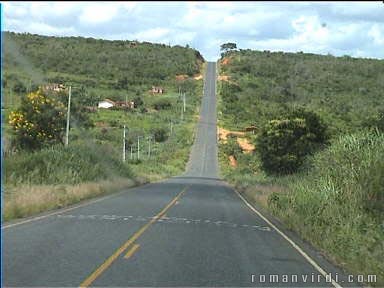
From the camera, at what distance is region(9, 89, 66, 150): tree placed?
55.1 meters

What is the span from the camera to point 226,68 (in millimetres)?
168000

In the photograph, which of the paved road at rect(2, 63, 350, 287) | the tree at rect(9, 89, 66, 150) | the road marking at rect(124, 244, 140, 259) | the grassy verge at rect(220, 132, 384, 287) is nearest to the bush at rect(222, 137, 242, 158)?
the tree at rect(9, 89, 66, 150)

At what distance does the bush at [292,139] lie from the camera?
4156 centimetres

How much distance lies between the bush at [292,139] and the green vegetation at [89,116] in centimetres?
1068

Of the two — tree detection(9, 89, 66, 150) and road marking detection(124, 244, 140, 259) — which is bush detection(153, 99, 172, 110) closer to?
tree detection(9, 89, 66, 150)

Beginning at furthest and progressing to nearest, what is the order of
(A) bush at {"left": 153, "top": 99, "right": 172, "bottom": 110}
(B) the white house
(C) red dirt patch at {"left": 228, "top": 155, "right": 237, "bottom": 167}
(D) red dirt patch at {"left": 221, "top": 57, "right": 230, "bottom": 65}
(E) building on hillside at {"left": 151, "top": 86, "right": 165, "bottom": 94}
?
(D) red dirt patch at {"left": 221, "top": 57, "right": 230, "bottom": 65}, (E) building on hillside at {"left": 151, "top": 86, "right": 165, "bottom": 94}, (A) bush at {"left": 153, "top": 99, "right": 172, "bottom": 110}, (B) the white house, (C) red dirt patch at {"left": 228, "top": 155, "right": 237, "bottom": 167}

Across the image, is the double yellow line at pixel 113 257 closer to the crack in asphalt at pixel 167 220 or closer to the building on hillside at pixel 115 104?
the crack in asphalt at pixel 167 220

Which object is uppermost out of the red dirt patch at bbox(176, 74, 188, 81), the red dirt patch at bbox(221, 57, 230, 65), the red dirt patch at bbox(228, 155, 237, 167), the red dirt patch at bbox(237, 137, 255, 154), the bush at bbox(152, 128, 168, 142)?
the red dirt patch at bbox(221, 57, 230, 65)

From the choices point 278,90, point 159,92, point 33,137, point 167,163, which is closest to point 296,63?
point 278,90

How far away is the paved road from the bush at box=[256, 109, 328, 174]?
20.1m

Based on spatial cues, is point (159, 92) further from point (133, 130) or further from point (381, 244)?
point (381, 244)

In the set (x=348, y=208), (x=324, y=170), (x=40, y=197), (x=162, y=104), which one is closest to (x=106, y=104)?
(x=162, y=104)

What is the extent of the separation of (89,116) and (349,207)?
81204 mm

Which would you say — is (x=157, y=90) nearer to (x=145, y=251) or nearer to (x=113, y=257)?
(x=145, y=251)
